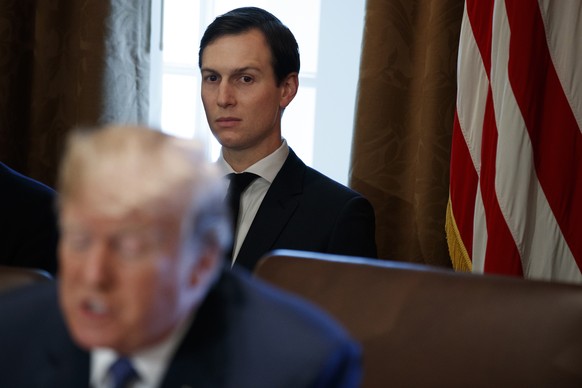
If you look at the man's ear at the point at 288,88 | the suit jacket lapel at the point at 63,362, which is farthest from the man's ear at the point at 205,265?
the man's ear at the point at 288,88

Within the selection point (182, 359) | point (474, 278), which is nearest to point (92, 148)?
point (182, 359)

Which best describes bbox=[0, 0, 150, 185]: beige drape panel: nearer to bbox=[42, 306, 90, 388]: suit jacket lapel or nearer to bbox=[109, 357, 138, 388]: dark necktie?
bbox=[42, 306, 90, 388]: suit jacket lapel

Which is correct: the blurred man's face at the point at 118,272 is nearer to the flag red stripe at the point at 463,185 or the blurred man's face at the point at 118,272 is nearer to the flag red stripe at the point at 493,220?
the flag red stripe at the point at 493,220

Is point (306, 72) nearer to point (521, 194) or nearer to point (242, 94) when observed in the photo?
point (242, 94)

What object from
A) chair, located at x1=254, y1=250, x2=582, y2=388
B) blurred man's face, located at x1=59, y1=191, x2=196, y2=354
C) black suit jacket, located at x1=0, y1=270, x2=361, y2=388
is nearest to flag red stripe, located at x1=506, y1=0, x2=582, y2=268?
chair, located at x1=254, y1=250, x2=582, y2=388

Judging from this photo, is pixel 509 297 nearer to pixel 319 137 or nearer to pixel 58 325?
pixel 58 325

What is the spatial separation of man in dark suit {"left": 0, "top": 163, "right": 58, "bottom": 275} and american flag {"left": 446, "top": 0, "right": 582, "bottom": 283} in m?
1.55

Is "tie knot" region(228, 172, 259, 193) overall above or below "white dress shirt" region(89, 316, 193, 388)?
below

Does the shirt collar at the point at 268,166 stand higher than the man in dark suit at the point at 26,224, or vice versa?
the shirt collar at the point at 268,166

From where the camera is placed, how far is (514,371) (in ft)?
5.56

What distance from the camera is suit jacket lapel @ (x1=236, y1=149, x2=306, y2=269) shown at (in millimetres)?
2830

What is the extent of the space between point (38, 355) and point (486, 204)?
2.31 metres

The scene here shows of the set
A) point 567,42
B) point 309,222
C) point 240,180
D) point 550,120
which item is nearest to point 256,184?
point 240,180

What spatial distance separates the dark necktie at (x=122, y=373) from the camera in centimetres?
112
